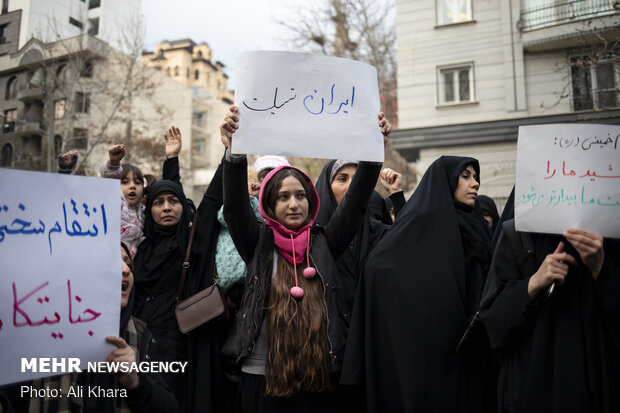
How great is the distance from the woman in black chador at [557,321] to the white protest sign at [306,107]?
849mm

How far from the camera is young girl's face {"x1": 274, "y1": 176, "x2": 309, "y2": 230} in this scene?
2400mm

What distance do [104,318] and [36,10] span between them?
636cm

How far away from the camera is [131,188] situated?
144 inches

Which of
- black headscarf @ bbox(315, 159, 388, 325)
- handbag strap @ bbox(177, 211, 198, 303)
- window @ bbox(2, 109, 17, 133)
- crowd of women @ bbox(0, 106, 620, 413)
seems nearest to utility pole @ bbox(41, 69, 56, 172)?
window @ bbox(2, 109, 17, 133)

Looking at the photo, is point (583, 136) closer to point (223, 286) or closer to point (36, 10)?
point (223, 286)

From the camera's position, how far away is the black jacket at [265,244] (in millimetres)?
2195

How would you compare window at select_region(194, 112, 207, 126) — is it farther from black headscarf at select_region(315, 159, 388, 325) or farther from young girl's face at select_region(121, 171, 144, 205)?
black headscarf at select_region(315, 159, 388, 325)

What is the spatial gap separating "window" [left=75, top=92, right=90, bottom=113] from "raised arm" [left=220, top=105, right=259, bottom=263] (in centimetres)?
1434

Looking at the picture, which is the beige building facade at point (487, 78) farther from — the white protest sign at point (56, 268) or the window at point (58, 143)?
the white protest sign at point (56, 268)

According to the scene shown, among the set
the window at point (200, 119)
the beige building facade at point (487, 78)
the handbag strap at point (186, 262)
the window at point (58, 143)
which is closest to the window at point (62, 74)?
the window at point (58, 143)

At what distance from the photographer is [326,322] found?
2.20 metres

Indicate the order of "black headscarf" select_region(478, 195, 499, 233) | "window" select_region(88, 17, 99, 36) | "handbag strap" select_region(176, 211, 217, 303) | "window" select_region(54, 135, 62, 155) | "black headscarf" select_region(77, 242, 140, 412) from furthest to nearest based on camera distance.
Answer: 1. "window" select_region(54, 135, 62, 155)
2. "window" select_region(88, 17, 99, 36)
3. "black headscarf" select_region(478, 195, 499, 233)
4. "handbag strap" select_region(176, 211, 217, 303)
5. "black headscarf" select_region(77, 242, 140, 412)

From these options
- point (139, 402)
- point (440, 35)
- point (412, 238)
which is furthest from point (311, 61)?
point (440, 35)

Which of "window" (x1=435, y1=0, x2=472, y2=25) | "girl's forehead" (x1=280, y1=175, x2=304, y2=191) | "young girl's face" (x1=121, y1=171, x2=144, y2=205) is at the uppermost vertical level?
"window" (x1=435, y1=0, x2=472, y2=25)
